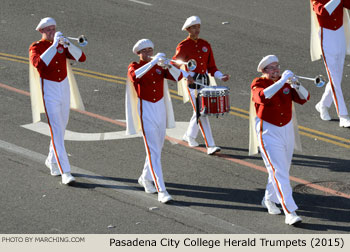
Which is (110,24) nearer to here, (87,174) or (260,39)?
(260,39)

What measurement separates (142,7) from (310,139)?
8838 mm

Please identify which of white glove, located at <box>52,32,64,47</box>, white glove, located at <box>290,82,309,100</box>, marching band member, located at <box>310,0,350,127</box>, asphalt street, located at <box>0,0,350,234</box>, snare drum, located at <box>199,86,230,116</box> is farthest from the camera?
marching band member, located at <box>310,0,350,127</box>

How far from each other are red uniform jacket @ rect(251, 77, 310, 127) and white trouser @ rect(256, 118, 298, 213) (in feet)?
0.34

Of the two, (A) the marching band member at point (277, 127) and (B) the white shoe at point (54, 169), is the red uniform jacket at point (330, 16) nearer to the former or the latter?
(A) the marching band member at point (277, 127)

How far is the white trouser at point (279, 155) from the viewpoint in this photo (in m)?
12.2

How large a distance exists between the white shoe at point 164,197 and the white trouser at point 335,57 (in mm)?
4466

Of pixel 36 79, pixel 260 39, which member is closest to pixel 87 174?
pixel 36 79

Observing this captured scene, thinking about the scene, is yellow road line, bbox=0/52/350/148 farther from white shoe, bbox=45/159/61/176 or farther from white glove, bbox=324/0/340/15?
white shoe, bbox=45/159/61/176

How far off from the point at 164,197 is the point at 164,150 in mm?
2159

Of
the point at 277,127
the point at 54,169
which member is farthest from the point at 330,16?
the point at 54,169

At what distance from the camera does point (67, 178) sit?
1355cm

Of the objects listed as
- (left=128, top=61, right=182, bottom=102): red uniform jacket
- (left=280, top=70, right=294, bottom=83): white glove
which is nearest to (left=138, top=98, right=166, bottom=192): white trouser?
(left=128, top=61, right=182, bottom=102): red uniform jacket

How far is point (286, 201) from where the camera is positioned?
12156 millimetres

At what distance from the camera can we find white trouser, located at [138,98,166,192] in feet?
42.8
